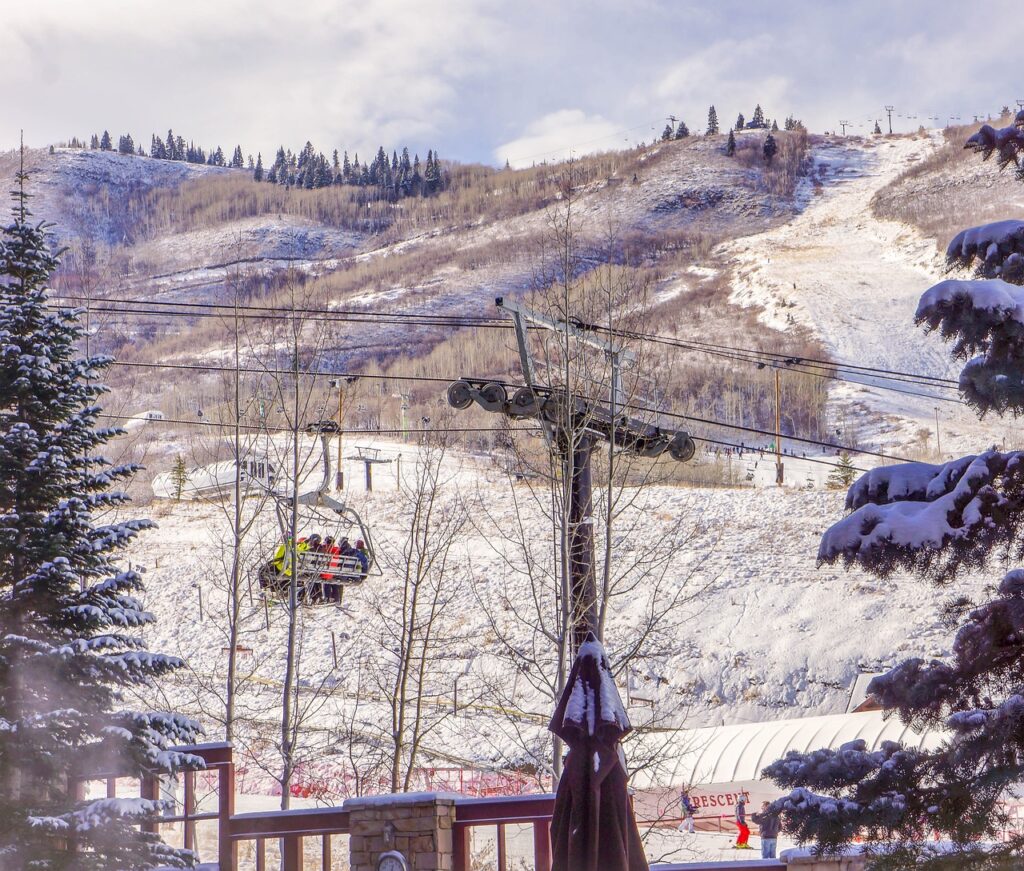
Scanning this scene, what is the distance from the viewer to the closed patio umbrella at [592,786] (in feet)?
20.0

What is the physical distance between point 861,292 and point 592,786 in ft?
387

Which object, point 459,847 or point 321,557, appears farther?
point 321,557

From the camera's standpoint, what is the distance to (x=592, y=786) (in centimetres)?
619

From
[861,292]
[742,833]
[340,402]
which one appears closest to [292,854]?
[742,833]

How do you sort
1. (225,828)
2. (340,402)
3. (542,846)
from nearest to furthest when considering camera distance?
(542,846) → (225,828) → (340,402)

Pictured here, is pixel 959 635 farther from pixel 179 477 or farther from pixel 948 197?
pixel 948 197

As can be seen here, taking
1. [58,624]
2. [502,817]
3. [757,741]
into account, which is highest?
[58,624]

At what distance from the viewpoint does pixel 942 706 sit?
557cm

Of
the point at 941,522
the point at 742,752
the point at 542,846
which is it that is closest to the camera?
the point at 941,522

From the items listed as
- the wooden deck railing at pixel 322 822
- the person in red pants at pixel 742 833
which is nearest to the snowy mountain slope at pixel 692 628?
the person in red pants at pixel 742 833

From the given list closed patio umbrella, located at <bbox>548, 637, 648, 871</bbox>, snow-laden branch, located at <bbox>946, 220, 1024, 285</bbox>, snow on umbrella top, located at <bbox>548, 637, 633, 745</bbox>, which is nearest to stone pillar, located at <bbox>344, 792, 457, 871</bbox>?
closed patio umbrella, located at <bbox>548, 637, 648, 871</bbox>

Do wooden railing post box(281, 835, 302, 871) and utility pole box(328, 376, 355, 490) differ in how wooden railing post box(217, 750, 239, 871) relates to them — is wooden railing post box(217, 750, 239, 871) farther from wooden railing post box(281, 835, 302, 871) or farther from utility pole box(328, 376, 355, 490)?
utility pole box(328, 376, 355, 490)

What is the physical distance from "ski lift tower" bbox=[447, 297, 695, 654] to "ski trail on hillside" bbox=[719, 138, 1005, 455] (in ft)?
173

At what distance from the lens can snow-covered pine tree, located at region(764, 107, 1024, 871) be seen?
16.4 feet
